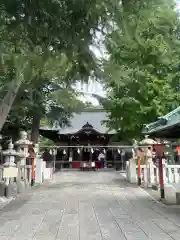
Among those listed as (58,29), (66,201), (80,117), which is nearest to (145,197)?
(66,201)

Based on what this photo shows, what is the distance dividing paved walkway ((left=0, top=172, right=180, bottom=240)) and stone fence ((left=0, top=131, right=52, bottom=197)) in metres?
0.78

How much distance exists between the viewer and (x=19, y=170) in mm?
10734

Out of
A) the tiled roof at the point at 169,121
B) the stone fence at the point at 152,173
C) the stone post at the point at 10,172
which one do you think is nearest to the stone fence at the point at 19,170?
the stone post at the point at 10,172

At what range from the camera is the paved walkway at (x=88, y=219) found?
4.43 metres

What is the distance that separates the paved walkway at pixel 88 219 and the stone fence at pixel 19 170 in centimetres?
78

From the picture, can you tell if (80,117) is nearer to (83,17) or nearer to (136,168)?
(136,168)

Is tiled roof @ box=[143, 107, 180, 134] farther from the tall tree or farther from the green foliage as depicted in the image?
the green foliage

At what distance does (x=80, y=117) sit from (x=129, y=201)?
901 inches

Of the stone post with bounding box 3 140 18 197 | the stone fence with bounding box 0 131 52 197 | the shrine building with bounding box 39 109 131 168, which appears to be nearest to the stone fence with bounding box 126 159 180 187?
the stone fence with bounding box 0 131 52 197

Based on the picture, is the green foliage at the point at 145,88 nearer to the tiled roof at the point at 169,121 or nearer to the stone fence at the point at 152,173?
the stone fence at the point at 152,173

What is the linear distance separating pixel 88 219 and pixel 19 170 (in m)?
5.80

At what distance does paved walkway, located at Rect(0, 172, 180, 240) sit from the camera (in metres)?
4.43

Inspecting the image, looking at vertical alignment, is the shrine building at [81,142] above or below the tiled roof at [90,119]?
below

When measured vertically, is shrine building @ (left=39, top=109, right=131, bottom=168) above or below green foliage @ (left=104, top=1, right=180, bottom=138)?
below
